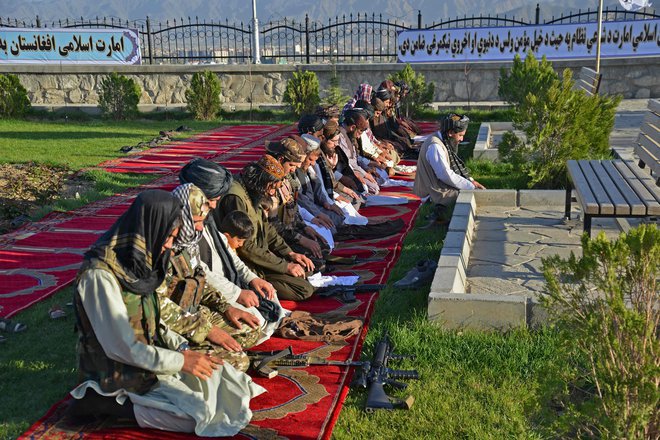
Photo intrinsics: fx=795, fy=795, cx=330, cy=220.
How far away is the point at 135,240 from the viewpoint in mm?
3369

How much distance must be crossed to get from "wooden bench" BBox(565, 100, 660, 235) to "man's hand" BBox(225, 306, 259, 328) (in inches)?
93.2

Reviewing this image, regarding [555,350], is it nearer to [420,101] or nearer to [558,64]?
[420,101]

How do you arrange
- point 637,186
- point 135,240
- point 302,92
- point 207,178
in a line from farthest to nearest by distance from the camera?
1. point 302,92
2. point 637,186
3. point 207,178
4. point 135,240

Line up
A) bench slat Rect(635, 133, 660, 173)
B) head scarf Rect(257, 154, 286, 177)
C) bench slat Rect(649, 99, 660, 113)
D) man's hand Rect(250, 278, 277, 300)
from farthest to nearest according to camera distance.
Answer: bench slat Rect(649, 99, 660, 113) → bench slat Rect(635, 133, 660, 173) → head scarf Rect(257, 154, 286, 177) → man's hand Rect(250, 278, 277, 300)

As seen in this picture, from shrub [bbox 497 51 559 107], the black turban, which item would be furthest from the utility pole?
the black turban

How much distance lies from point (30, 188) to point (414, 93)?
27.5 feet

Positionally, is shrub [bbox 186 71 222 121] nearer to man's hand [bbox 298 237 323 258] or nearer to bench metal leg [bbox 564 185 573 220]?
bench metal leg [bbox 564 185 573 220]

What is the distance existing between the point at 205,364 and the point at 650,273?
193 centimetres

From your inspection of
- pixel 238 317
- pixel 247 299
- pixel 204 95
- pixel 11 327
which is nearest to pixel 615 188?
pixel 247 299

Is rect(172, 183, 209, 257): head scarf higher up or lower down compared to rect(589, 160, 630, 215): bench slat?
higher up

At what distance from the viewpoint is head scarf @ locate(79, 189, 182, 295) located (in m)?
3.36

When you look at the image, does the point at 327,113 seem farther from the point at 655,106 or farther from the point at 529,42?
the point at 529,42

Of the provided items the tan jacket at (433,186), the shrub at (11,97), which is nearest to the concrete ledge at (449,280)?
the tan jacket at (433,186)

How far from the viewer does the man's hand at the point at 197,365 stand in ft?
11.7
